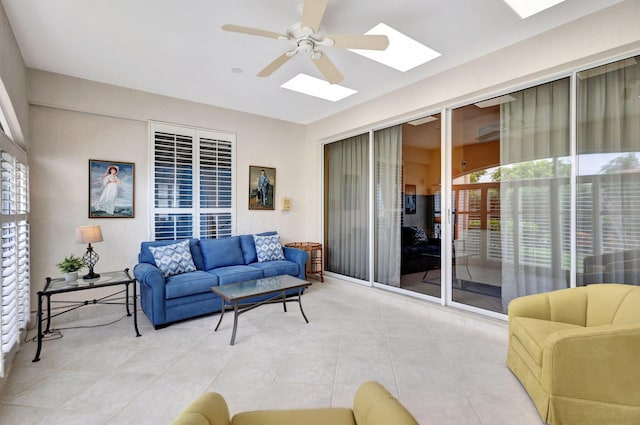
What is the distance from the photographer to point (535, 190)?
3.03 m

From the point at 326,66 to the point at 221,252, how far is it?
3.01 m

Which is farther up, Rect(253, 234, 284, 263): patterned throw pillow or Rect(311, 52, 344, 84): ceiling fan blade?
Rect(311, 52, 344, 84): ceiling fan blade

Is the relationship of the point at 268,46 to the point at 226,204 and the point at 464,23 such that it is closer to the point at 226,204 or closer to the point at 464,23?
the point at 464,23

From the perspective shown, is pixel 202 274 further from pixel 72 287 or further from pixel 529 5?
pixel 529 5

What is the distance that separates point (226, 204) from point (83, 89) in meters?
2.34

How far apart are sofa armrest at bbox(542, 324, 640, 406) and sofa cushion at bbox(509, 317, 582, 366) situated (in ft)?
0.60

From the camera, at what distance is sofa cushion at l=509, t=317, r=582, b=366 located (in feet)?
6.64

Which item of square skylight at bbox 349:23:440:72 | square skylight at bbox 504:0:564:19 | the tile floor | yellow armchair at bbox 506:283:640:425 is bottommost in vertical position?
the tile floor

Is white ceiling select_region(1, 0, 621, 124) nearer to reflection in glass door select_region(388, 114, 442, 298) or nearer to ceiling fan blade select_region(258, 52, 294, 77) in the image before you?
ceiling fan blade select_region(258, 52, 294, 77)

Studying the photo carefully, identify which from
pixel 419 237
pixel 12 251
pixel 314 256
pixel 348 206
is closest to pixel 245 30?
pixel 12 251

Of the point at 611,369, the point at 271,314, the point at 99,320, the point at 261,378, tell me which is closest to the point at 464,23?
the point at 611,369

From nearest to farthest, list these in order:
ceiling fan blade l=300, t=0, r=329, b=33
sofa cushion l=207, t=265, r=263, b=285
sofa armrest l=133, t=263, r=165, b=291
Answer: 1. ceiling fan blade l=300, t=0, r=329, b=33
2. sofa armrest l=133, t=263, r=165, b=291
3. sofa cushion l=207, t=265, r=263, b=285

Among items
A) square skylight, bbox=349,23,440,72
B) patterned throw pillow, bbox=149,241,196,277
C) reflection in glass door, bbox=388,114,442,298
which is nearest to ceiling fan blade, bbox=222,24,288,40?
square skylight, bbox=349,23,440,72

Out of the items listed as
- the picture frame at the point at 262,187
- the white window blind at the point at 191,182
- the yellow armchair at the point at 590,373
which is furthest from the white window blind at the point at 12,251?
the yellow armchair at the point at 590,373
